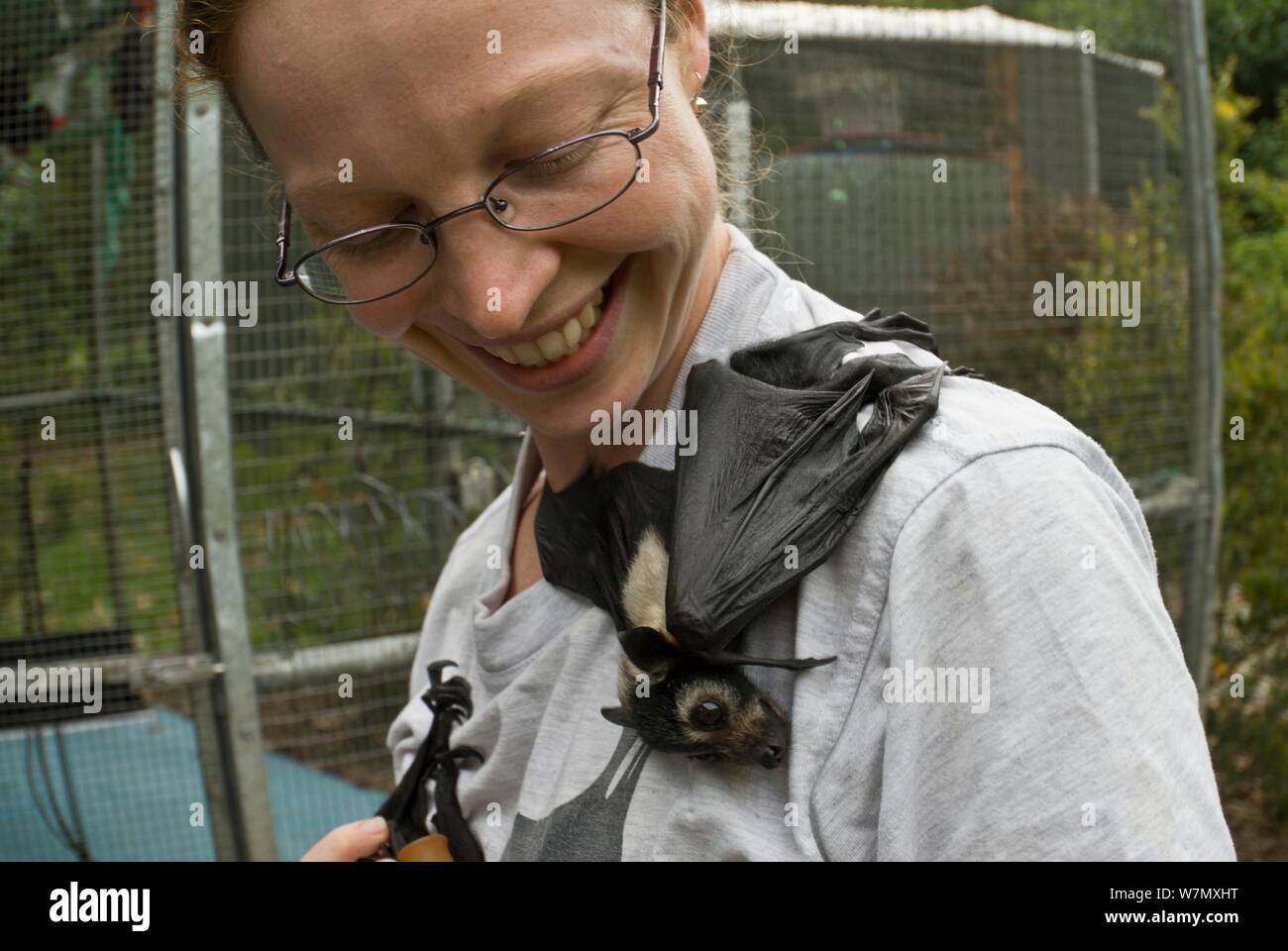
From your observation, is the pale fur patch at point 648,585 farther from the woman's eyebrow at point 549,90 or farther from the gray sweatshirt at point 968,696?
the woman's eyebrow at point 549,90

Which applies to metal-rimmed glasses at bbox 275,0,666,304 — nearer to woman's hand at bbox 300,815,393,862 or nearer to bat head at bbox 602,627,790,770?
bat head at bbox 602,627,790,770

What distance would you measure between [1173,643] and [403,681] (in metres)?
2.77

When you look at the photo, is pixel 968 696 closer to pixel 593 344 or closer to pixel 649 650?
pixel 649 650

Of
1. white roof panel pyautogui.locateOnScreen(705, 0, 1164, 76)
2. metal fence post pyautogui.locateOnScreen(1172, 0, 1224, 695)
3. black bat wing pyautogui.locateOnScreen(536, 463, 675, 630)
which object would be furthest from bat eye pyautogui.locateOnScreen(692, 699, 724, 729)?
metal fence post pyautogui.locateOnScreen(1172, 0, 1224, 695)

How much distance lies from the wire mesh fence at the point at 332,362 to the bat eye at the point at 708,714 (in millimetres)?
2130

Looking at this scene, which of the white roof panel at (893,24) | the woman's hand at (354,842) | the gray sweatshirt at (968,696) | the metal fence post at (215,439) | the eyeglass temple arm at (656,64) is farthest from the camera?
the white roof panel at (893,24)

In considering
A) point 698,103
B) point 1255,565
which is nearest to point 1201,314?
point 1255,565

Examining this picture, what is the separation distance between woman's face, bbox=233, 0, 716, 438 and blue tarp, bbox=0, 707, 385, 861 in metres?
2.71

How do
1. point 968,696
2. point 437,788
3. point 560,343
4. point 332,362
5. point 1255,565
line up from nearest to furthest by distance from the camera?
point 968,696, point 560,343, point 437,788, point 332,362, point 1255,565

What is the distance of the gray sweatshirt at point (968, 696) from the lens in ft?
3.05

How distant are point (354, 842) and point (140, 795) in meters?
2.39

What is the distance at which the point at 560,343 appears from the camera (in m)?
1.23

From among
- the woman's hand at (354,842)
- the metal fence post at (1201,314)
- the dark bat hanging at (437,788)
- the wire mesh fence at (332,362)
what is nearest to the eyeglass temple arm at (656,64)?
the dark bat hanging at (437,788)

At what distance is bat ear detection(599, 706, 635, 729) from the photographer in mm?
1144
